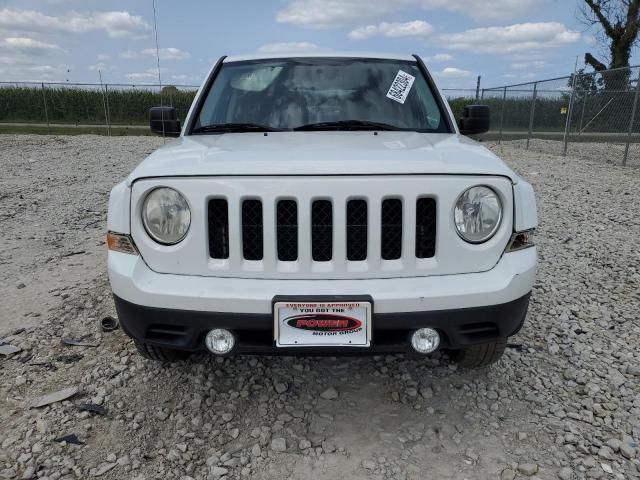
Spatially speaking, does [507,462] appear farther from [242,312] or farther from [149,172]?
[149,172]

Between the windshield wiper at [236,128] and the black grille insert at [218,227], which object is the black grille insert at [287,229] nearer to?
the black grille insert at [218,227]

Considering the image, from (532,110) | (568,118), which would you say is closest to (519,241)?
(568,118)

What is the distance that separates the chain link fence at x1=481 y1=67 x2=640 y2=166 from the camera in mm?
12164

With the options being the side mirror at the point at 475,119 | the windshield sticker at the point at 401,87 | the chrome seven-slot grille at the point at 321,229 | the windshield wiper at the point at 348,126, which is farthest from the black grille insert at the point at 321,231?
the side mirror at the point at 475,119

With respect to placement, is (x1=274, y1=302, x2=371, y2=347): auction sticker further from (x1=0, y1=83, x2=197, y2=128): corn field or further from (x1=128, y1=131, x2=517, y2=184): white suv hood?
(x1=0, y1=83, x2=197, y2=128): corn field

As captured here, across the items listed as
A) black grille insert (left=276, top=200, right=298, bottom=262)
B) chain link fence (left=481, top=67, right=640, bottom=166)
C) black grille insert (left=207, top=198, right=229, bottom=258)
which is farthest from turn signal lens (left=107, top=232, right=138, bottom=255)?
chain link fence (left=481, top=67, right=640, bottom=166)

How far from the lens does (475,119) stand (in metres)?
3.68

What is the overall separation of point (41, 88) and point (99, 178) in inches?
719

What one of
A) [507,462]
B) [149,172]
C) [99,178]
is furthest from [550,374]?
[99,178]

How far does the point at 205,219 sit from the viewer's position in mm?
2076

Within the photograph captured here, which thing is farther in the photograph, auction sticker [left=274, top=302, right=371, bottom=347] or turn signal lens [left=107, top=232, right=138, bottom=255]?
turn signal lens [left=107, top=232, right=138, bottom=255]

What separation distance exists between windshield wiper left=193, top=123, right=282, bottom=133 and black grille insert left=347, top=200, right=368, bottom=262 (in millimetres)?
1146

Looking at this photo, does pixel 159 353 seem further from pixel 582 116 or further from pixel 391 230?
pixel 582 116

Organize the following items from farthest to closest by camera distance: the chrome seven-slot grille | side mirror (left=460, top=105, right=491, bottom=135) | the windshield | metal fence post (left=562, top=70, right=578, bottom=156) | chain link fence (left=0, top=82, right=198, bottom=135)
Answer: chain link fence (left=0, top=82, right=198, bottom=135)
metal fence post (left=562, top=70, right=578, bottom=156)
side mirror (left=460, top=105, right=491, bottom=135)
the windshield
the chrome seven-slot grille
